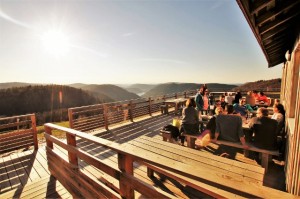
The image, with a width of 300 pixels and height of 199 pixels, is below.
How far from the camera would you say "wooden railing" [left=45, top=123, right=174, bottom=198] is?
7.47ft

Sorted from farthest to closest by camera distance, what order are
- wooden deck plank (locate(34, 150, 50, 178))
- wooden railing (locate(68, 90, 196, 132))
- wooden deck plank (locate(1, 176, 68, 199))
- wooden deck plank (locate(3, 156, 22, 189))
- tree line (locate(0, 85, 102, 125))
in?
tree line (locate(0, 85, 102, 125)), wooden railing (locate(68, 90, 196, 132)), wooden deck plank (locate(34, 150, 50, 178)), wooden deck plank (locate(3, 156, 22, 189)), wooden deck plank (locate(1, 176, 68, 199))

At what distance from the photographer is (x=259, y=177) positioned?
2.34m

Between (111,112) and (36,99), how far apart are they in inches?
2153

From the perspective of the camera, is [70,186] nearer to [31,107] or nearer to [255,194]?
[255,194]

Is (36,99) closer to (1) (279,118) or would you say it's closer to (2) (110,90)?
(1) (279,118)

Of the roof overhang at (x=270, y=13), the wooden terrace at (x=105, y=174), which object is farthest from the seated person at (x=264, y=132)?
the roof overhang at (x=270, y=13)

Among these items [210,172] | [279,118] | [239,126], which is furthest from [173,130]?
[210,172]

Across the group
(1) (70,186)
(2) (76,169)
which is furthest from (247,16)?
(1) (70,186)

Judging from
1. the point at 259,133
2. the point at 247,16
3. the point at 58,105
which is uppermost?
the point at 247,16

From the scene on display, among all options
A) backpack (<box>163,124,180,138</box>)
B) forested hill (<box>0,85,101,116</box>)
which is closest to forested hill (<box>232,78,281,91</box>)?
backpack (<box>163,124,180,138</box>)

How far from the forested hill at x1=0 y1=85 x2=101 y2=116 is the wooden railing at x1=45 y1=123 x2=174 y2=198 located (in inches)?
2203

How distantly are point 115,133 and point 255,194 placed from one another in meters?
7.18

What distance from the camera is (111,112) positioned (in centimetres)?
916

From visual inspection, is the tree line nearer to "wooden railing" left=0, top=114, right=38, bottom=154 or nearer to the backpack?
"wooden railing" left=0, top=114, right=38, bottom=154
